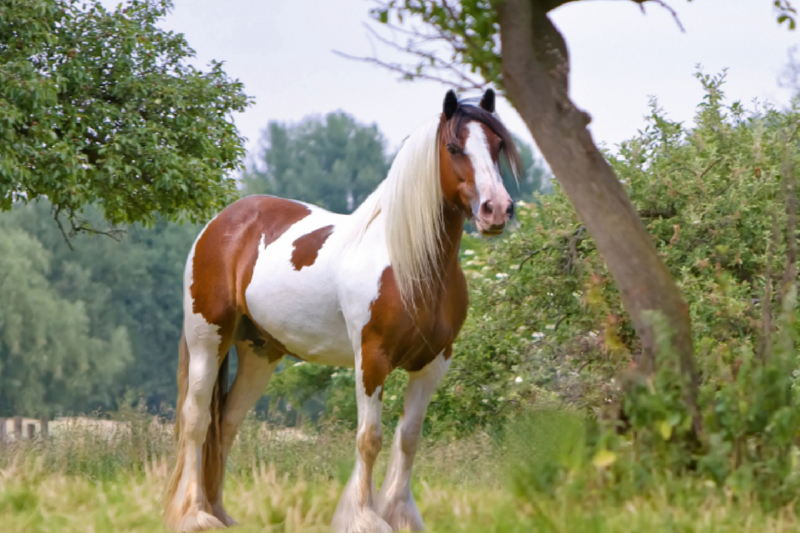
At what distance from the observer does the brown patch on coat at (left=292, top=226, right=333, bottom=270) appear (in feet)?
16.8

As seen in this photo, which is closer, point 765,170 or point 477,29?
point 477,29

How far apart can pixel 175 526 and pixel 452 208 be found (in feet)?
7.90

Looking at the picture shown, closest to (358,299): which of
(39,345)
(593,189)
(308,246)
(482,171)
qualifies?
(308,246)

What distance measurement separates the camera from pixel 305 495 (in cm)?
573

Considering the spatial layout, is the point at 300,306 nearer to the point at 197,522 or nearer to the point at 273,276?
the point at 273,276

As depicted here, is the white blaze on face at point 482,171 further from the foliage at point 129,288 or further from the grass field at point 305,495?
the foliage at point 129,288

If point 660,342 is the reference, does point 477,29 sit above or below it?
above

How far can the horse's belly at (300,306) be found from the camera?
4.97 metres

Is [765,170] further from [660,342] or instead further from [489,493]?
[660,342]

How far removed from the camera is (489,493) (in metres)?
5.63

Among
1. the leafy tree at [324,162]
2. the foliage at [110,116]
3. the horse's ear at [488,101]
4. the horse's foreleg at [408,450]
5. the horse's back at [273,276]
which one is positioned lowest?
the horse's foreleg at [408,450]

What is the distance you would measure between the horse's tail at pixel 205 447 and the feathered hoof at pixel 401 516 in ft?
4.13

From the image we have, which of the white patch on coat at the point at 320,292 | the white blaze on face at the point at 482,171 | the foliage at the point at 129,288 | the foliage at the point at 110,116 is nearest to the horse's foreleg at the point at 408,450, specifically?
the white patch on coat at the point at 320,292

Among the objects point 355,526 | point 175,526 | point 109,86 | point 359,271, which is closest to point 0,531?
point 175,526
